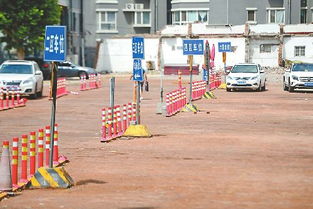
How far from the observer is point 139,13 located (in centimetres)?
9194

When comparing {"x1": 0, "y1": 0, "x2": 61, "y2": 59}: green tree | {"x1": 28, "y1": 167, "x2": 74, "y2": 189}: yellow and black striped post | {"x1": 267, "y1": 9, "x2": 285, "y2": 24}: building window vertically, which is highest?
{"x1": 267, "y1": 9, "x2": 285, "y2": 24}: building window

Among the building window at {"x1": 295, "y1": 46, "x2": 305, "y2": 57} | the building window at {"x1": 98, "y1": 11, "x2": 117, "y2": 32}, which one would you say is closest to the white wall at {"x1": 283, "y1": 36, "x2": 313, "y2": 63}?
the building window at {"x1": 295, "y1": 46, "x2": 305, "y2": 57}

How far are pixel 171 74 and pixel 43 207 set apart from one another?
214ft

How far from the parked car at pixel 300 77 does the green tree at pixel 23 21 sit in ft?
77.5

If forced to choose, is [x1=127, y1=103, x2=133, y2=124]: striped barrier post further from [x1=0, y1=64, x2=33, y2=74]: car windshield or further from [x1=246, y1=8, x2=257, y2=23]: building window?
[x1=246, y1=8, x2=257, y2=23]: building window

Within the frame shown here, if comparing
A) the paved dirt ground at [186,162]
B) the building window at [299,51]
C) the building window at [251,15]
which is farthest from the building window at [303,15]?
the paved dirt ground at [186,162]

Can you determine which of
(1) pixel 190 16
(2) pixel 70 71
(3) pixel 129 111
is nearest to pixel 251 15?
(1) pixel 190 16

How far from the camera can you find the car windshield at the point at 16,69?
40575mm

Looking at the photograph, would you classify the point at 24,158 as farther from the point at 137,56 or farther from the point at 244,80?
the point at 244,80

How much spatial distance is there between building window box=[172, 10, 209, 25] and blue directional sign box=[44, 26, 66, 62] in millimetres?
73182

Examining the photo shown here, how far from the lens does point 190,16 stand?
88.4 metres

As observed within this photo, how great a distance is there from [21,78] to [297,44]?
44.3m

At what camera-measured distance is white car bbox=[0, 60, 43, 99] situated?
129ft

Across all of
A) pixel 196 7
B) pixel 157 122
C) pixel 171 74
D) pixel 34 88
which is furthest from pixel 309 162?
pixel 196 7
